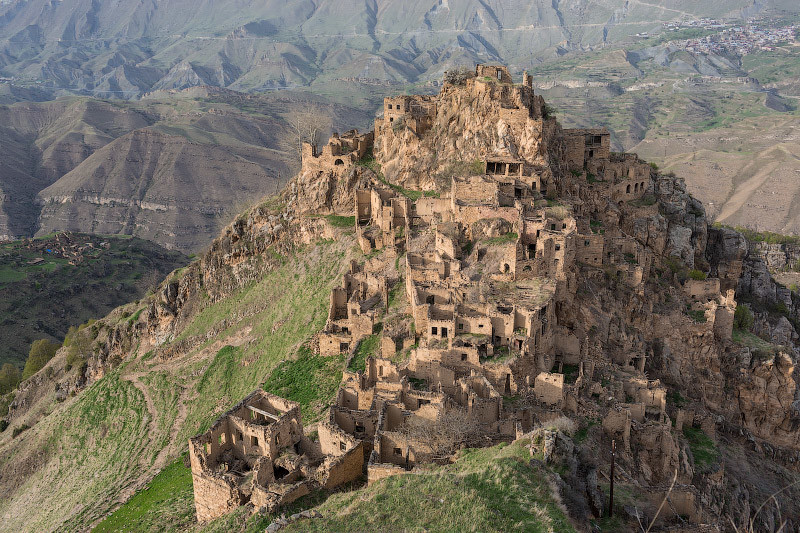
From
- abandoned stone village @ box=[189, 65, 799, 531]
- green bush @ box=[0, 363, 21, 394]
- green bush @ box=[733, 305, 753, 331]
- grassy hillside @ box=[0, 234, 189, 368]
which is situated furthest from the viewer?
grassy hillside @ box=[0, 234, 189, 368]

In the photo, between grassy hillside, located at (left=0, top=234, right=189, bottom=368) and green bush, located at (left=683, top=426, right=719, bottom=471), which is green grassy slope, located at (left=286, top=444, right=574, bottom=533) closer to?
green bush, located at (left=683, top=426, right=719, bottom=471)

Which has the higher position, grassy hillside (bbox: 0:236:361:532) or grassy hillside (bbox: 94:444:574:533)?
grassy hillside (bbox: 94:444:574:533)

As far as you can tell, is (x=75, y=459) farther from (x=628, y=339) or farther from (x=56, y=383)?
(x=628, y=339)

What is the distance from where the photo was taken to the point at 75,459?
72125 millimetres

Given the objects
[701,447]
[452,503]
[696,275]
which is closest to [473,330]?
[452,503]

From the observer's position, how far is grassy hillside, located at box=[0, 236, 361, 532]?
62281 millimetres

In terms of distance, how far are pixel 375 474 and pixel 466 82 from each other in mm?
53306

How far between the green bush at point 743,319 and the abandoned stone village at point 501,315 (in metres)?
5.59

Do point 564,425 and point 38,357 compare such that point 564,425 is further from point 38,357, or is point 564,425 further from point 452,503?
point 38,357

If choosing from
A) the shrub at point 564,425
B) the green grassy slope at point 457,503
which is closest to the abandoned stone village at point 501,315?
the shrub at point 564,425

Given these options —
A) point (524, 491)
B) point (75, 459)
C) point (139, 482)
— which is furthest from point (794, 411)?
point (75, 459)

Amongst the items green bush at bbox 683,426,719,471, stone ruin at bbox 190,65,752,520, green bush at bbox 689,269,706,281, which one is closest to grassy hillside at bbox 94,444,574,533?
stone ruin at bbox 190,65,752,520

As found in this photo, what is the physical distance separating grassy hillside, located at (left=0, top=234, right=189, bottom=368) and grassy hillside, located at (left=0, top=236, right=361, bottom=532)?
51.6m

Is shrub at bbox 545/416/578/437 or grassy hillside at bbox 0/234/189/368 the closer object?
shrub at bbox 545/416/578/437
